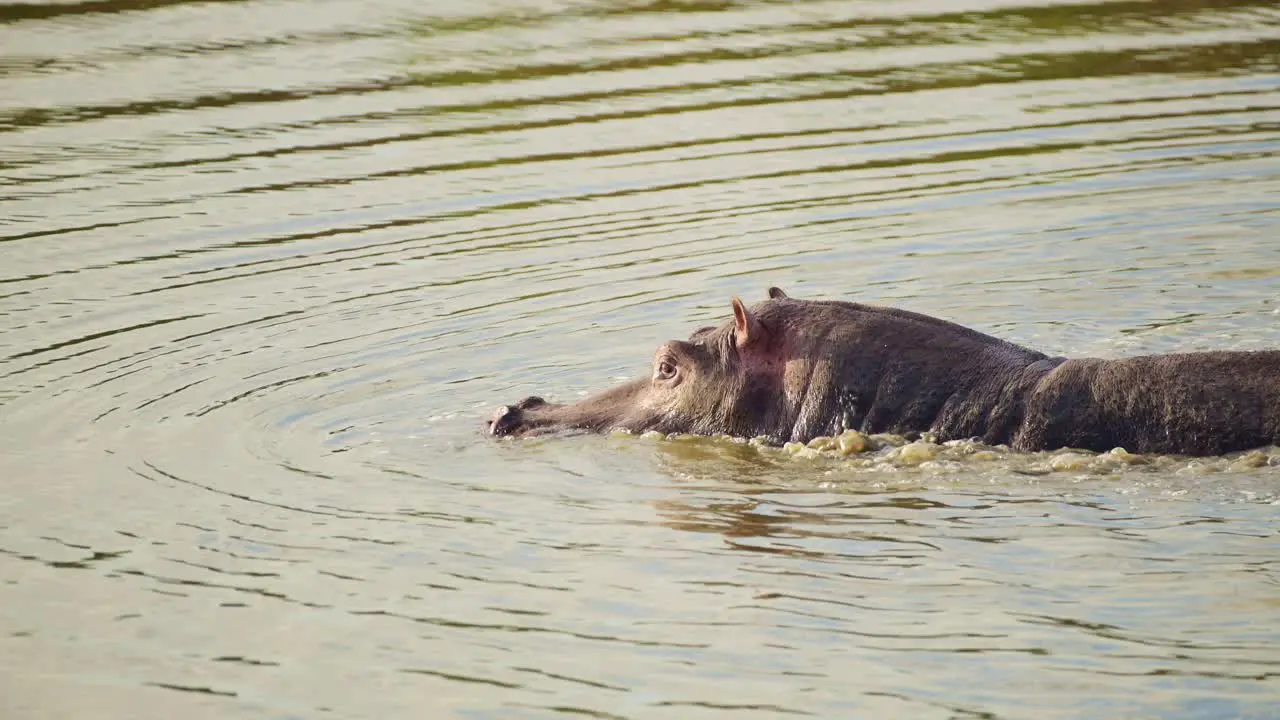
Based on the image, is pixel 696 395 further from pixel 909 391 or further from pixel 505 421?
pixel 909 391

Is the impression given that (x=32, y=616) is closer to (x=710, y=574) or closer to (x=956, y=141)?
(x=710, y=574)

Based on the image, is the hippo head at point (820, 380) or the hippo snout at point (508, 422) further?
the hippo snout at point (508, 422)

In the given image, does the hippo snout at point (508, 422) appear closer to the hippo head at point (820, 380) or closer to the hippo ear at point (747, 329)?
the hippo head at point (820, 380)

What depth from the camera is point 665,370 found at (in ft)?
36.6

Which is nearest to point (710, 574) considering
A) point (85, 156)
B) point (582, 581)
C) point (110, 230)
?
point (582, 581)

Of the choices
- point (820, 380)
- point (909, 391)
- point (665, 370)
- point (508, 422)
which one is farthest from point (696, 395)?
point (909, 391)

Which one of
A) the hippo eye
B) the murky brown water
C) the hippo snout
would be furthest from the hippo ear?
the hippo snout

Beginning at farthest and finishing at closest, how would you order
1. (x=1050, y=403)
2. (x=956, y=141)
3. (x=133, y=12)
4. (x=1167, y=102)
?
(x=133, y=12) < (x=1167, y=102) < (x=956, y=141) < (x=1050, y=403)

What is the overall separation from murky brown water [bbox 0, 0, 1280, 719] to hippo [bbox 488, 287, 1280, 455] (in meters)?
0.27

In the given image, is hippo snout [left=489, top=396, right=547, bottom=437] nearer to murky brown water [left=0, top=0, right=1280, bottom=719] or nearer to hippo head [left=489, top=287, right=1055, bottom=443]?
hippo head [left=489, top=287, right=1055, bottom=443]

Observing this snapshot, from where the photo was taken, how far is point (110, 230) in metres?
16.3

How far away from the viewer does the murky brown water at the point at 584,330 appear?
741 centimetres

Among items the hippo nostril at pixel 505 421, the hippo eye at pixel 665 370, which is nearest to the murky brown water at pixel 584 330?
the hippo nostril at pixel 505 421

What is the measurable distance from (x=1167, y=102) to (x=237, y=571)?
13.6m
